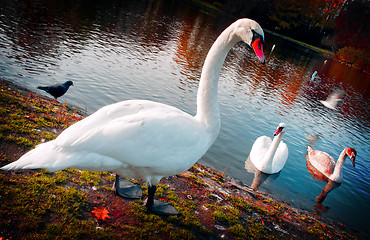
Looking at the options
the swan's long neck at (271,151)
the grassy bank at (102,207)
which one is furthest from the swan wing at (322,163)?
the grassy bank at (102,207)

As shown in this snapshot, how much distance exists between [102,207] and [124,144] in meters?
1.34

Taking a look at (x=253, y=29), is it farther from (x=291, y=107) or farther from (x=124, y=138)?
(x=291, y=107)

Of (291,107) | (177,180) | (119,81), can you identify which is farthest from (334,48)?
(177,180)

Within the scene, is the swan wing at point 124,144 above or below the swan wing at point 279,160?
above

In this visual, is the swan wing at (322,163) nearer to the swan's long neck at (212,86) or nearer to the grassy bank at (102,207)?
the grassy bank at (102,207)

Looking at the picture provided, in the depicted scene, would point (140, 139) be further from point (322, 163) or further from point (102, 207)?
point (322, 163)

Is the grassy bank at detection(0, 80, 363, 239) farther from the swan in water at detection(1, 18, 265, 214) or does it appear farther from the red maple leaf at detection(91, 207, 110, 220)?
the swan in water at detection(1, 18, 265, 214)

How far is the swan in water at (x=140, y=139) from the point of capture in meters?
2.74

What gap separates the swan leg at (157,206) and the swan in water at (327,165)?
7.81 m

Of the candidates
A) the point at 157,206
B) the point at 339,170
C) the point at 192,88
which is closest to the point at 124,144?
the point at 157,206

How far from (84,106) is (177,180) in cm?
546

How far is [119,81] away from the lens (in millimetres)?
12031

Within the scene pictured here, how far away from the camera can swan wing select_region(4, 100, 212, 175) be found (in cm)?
271

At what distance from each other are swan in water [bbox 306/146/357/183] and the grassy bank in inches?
149
